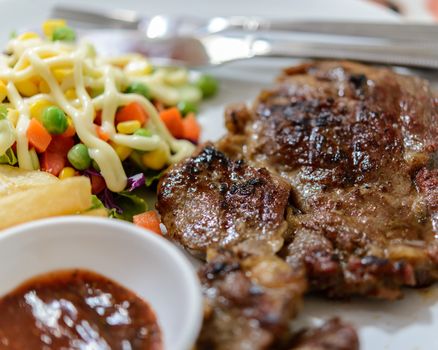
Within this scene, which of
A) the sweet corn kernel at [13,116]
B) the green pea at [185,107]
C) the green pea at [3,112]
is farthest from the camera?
the green pea at [185,107]

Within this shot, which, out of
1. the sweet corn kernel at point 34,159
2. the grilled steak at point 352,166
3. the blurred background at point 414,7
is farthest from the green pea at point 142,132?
the blurred background at point 414,7

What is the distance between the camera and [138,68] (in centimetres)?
639

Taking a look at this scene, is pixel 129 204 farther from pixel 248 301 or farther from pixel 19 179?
pixel 248 301

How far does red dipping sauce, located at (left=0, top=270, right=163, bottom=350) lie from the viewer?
130 inches

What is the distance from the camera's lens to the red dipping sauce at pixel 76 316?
3311 mm

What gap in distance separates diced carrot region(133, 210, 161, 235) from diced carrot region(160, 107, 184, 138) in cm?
133

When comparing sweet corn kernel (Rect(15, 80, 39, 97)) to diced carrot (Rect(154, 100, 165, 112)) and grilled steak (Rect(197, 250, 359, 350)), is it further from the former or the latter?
grilled steak (Rect(197, 250, 359, 350))

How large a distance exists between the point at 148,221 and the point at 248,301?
4.90 ft

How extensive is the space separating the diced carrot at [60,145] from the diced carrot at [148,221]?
2.96 ft

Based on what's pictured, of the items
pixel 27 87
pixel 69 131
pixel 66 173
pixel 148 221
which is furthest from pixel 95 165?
pixel 27 87

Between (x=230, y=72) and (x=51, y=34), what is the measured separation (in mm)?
2219

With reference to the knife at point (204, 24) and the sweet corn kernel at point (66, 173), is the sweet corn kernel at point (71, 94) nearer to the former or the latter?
the sweet corn kernel at point (66, 173)

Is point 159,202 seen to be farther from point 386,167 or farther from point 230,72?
point 230,72

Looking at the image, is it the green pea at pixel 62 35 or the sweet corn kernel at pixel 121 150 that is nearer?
the sweet corn kernel at pixel 121 150
